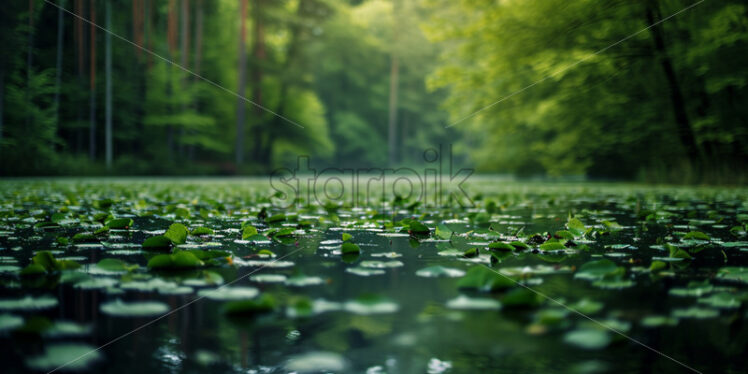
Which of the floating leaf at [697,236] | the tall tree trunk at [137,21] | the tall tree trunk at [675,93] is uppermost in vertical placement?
the tall tree trunk at [137,21]

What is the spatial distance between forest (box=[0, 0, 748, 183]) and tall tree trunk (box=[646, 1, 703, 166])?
32 millimetres

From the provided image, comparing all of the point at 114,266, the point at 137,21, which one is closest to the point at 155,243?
the point at 114,266

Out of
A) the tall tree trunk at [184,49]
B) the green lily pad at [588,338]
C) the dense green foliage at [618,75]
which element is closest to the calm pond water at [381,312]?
the green lily pad at [588,338]

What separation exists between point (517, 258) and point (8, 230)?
289 centimetres

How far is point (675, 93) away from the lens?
9.03m

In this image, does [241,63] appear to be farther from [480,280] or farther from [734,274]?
[734,274]

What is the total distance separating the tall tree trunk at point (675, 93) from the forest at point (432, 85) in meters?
0.03

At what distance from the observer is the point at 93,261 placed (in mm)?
1918

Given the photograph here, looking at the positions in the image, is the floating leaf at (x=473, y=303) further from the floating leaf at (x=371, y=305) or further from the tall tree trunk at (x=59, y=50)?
the tall tree trunk at (x=59, y=50)

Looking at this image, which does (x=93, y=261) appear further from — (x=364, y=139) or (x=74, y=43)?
(x=364, y=139)

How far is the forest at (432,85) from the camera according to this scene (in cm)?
Result: 827

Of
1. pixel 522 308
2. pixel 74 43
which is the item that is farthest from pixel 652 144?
pixel 74 43

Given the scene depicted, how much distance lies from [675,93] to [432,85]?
183 inches

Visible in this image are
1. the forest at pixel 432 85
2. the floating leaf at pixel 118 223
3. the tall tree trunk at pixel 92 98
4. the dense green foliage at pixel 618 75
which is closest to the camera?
the floating leaf at pixel 118 223
